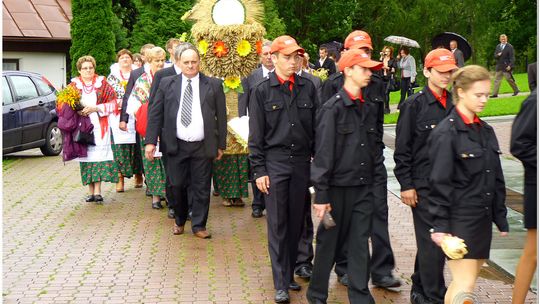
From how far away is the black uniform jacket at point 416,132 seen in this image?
7277 millimetres

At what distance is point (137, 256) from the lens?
954 centimetres

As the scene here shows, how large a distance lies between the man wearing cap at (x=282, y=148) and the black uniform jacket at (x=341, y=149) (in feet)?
2.65

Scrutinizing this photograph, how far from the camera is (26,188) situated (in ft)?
48.7

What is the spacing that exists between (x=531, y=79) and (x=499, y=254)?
2.10 meters

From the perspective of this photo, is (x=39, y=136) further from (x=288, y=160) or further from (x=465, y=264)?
(x=465, y=264)

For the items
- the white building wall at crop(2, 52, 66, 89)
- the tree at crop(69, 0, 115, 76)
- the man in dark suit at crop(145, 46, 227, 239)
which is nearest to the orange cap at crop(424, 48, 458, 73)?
the man in dark suit at crop(145, 46, 227, 239)

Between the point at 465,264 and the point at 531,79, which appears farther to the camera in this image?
the point at 531,79

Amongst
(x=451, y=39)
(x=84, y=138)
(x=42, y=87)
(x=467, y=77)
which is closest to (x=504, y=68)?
(x=42, y=87)

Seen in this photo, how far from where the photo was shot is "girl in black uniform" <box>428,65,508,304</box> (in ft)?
20.1

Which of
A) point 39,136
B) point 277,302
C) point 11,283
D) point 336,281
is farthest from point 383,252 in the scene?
point 39,136

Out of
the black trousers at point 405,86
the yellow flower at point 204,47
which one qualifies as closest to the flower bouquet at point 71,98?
the yellow flower at point 204,47

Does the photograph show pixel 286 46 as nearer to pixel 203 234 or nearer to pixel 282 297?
pixel 282 297

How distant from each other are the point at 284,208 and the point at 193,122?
2668 millimetres

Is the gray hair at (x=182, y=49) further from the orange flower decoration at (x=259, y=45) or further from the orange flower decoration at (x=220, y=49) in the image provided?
the orange flower decoration at (x=259, y=45)
